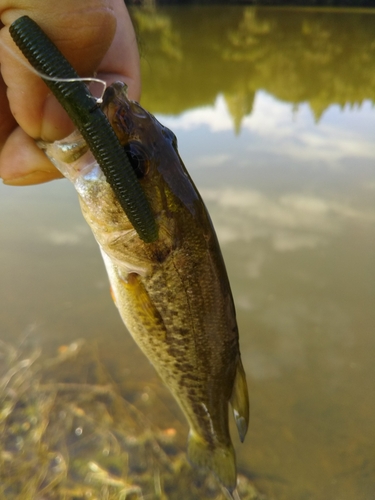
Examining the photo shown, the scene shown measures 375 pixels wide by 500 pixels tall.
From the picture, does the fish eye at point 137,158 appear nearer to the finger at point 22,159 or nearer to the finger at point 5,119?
the finger at point 22,159

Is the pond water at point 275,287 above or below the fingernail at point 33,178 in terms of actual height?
below

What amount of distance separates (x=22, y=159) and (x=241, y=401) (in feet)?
4.63

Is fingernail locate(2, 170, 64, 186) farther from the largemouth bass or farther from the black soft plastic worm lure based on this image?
the black soft plastic worm lure

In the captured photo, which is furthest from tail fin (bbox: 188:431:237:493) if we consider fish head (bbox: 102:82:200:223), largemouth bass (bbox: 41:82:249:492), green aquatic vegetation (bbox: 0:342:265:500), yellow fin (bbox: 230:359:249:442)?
fish head (bbox: 102:82:200:223)

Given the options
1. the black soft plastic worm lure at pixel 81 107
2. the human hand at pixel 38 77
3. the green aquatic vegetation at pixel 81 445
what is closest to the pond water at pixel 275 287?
the green aquatic vegetation at pixel 81 445

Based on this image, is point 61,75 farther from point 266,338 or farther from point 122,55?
point 266,338

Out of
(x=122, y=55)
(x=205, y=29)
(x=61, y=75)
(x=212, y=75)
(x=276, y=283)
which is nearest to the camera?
(x=61, y=75)

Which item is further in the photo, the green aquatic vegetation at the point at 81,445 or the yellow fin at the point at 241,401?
the green aquatic vegetation at the point at 81,445

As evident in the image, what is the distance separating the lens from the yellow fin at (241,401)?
175 centimetres

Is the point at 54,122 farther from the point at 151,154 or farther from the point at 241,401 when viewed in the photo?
the point at 241,401

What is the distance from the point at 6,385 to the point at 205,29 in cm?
2495

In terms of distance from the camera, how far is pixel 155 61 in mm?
14859

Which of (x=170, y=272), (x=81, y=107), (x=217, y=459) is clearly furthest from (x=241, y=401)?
(x=81, y=107)

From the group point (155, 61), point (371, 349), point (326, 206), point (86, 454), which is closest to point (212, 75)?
point (155, 61)
